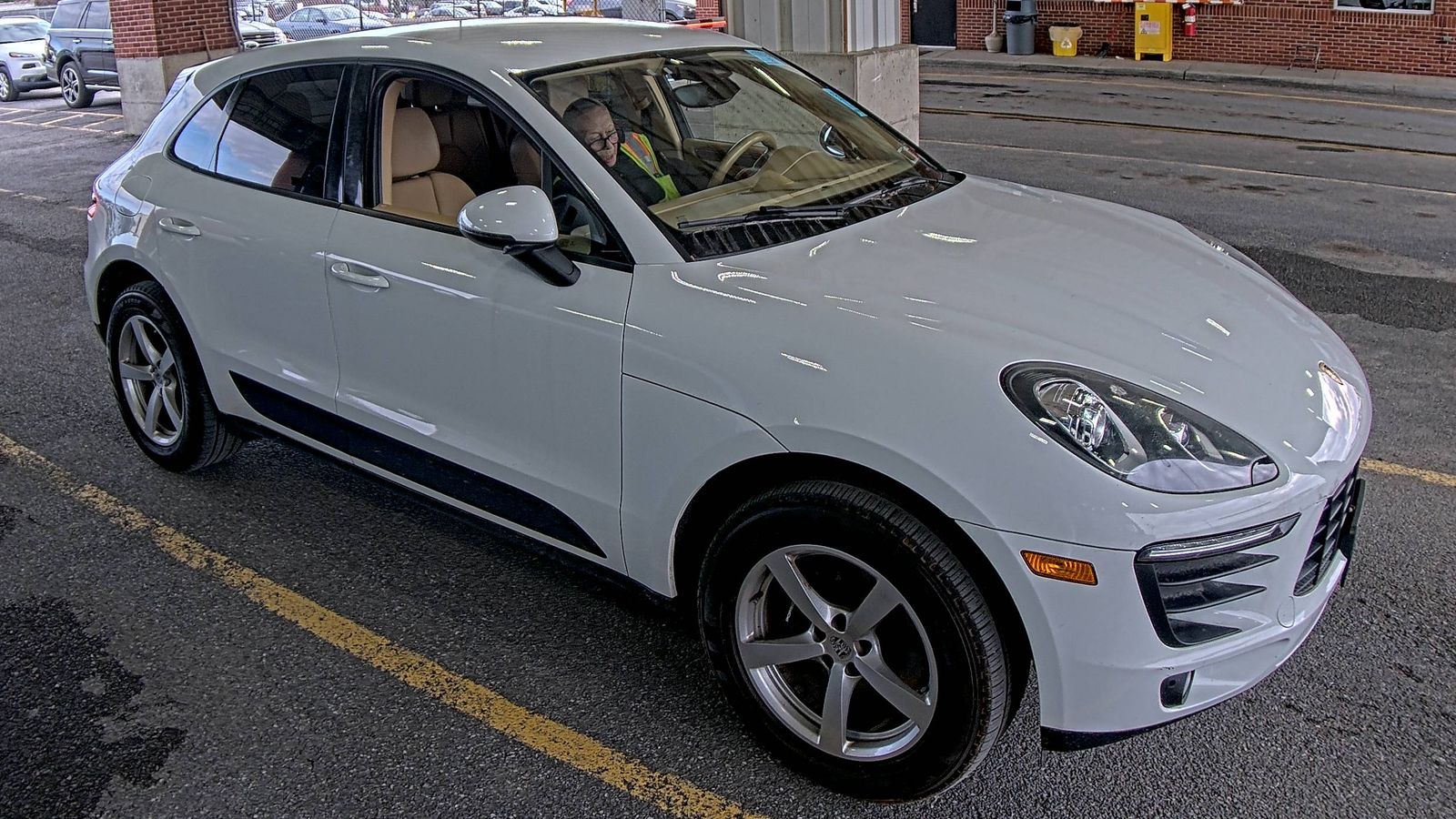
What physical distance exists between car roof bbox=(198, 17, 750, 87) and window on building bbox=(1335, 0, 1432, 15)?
19880mm

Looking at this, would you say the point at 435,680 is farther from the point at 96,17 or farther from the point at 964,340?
the point at 96,17

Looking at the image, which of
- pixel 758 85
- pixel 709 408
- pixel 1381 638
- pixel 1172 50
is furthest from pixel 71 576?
pixel 1172 50

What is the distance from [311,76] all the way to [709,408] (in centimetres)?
207

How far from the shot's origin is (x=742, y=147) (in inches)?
149

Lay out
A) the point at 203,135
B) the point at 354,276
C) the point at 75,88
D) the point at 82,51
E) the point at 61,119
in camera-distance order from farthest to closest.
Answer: the point at 75,88 < the point at 82,51 < the point at 61,119 < the point at 203,135 < the point at 354,276

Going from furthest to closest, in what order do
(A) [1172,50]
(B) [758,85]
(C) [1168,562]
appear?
(A) [1172,50] < (B) [758,85] < (C) [1168,562]

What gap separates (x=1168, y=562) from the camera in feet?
8.00

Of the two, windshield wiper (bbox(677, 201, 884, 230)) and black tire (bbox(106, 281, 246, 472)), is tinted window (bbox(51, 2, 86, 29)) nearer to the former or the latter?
black tire (bbox(106, 281, 246, 472))

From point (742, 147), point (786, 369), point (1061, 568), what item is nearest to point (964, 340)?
point (786, 369)

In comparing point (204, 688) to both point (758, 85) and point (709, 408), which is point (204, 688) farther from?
point (758, 85)

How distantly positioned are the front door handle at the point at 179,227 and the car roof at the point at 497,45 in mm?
543

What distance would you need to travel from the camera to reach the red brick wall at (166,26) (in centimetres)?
1642

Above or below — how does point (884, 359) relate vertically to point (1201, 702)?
above

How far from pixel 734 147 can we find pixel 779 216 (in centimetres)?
51
